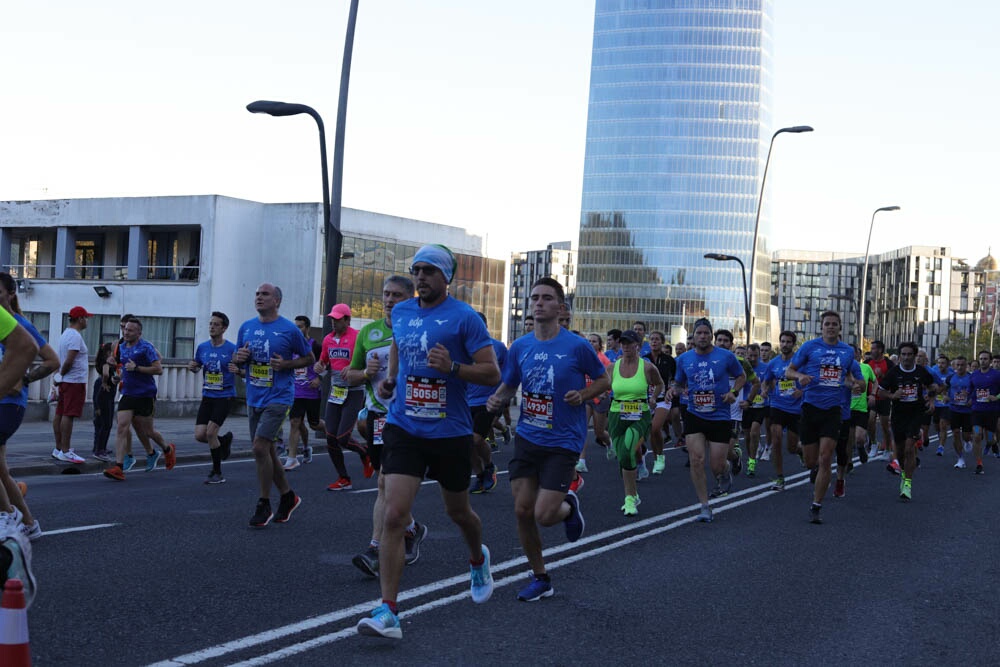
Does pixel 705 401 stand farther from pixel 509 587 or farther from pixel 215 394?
pixel 215 394

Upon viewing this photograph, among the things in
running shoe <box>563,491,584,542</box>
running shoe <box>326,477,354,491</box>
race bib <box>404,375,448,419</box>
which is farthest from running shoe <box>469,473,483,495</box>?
race bib <box>404,375,448,419</box>

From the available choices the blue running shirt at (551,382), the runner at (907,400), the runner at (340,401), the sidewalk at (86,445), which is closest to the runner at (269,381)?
the runner at (340,401)

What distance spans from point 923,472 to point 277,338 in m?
12.7

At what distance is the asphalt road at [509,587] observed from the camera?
557cm

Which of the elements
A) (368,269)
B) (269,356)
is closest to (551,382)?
(269,356)

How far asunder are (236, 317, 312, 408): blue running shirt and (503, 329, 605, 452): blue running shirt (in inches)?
114

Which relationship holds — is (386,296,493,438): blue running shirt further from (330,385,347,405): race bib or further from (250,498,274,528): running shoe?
(330,385,347,405): race bib

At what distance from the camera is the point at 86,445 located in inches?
649

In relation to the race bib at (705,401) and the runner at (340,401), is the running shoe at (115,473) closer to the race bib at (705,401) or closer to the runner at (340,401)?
the runner at (340,401)

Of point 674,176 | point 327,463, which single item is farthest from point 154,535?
point 674,176

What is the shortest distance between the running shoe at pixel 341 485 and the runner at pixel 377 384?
2762 millimetres

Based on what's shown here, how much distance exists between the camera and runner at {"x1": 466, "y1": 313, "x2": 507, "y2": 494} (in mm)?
11484

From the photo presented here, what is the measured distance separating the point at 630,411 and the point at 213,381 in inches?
181

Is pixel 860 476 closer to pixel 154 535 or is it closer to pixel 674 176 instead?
pixel 154 535
